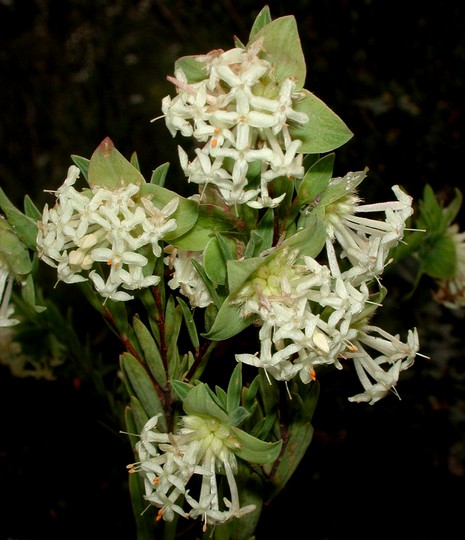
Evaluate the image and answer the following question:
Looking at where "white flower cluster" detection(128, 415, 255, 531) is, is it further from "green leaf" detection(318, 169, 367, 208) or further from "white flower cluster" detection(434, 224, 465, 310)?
"white flower cluster" detection(434, 224, 465, 310)

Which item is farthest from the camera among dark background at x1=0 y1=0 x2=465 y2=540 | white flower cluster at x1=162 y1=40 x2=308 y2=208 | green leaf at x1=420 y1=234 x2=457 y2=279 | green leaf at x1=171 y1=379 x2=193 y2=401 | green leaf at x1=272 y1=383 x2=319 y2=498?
dark background at x1=0 y1=0 x2=465 y2=540

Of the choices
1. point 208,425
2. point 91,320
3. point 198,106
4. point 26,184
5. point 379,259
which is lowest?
point 26,184

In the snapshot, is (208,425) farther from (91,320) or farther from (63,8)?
(63,8)

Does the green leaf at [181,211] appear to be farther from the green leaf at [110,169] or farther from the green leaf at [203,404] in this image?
the green leaf at [203,404]

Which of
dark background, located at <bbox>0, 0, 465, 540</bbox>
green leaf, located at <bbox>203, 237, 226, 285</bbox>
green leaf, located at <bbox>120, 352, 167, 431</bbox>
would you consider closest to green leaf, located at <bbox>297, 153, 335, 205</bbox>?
green leaf, located at <bbox>203, 237, 226, 285</bbox>

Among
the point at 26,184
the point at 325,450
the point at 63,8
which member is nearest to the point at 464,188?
the point at 325,450
